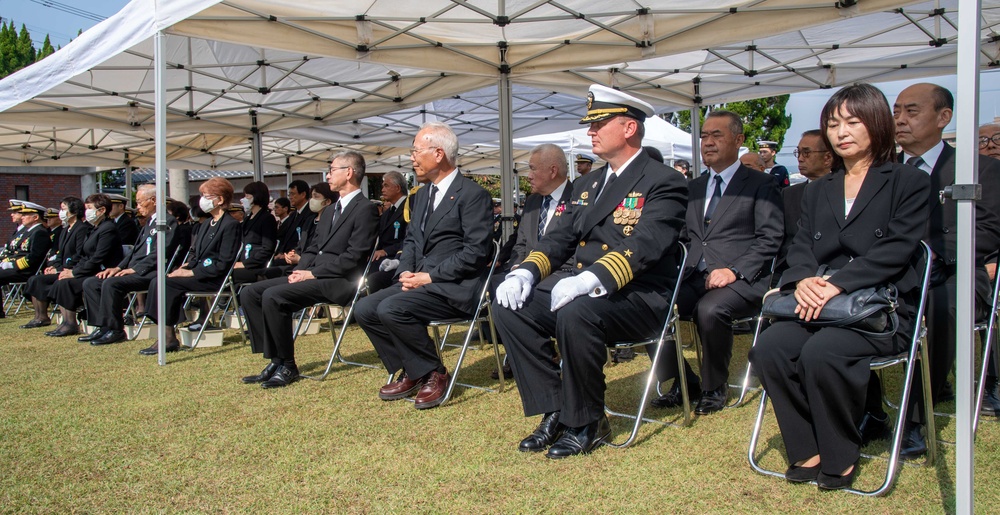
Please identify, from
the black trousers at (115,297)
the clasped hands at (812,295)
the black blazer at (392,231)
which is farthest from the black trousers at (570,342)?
the black trousers at (115,297)

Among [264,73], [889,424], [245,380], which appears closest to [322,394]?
[245,380]

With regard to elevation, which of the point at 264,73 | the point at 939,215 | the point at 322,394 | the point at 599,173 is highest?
the point at 264,73

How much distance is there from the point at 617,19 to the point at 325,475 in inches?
205

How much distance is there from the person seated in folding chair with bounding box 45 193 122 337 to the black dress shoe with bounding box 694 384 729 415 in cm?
720

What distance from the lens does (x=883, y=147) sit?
10.2 ft

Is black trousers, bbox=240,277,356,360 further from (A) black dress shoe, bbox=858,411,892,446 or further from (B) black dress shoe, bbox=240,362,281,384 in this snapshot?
(A) black dress shoe, bbox=858,411,892,446

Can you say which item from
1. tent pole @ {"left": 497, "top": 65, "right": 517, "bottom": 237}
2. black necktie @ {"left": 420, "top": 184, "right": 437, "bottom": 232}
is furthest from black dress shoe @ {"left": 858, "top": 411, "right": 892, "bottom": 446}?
tent pole @ {"left": 497, "top": 65, "right": 517, "bottom": 237}

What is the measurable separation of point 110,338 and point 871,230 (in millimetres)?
7292

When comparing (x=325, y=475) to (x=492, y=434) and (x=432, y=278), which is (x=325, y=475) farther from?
(x=432, y=278)

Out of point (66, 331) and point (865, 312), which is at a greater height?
point (865, 312)

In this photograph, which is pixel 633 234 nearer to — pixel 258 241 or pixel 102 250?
pixel 258 241

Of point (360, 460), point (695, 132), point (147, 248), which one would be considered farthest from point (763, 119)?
point (360, 460)

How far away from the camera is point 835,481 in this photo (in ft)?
9.68

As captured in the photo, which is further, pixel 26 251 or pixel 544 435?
pixel 26 251
